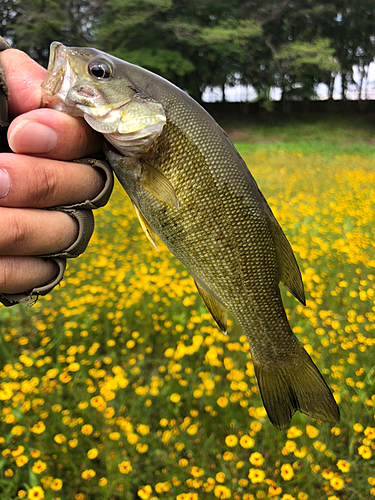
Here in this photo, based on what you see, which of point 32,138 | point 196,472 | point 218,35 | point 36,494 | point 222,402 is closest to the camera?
point 32,138

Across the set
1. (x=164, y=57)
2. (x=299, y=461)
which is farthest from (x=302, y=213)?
(x=164, y=57)

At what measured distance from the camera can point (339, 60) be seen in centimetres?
2898

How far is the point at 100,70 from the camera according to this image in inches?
49.1

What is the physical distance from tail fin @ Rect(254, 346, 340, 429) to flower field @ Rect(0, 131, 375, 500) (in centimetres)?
27

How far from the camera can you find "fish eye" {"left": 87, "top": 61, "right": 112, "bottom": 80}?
124 cm

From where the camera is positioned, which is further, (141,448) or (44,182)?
(141,448)

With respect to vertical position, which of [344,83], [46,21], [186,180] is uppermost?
[186,180]

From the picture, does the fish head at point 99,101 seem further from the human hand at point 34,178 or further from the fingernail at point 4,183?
the fingernail at point 4,183

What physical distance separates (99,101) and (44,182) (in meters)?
0.33

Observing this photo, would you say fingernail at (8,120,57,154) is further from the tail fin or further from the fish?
the tail fin

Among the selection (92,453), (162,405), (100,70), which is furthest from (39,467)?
(100,70)

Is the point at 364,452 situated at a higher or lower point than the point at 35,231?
lower

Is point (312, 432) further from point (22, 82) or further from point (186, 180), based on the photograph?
point (22, 82)

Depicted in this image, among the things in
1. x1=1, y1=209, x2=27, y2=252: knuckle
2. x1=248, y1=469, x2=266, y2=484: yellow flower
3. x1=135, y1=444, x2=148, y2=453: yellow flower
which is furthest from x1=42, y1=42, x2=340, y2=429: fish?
x1=135, y1=444, x2=148, y2=453: yellow flower
